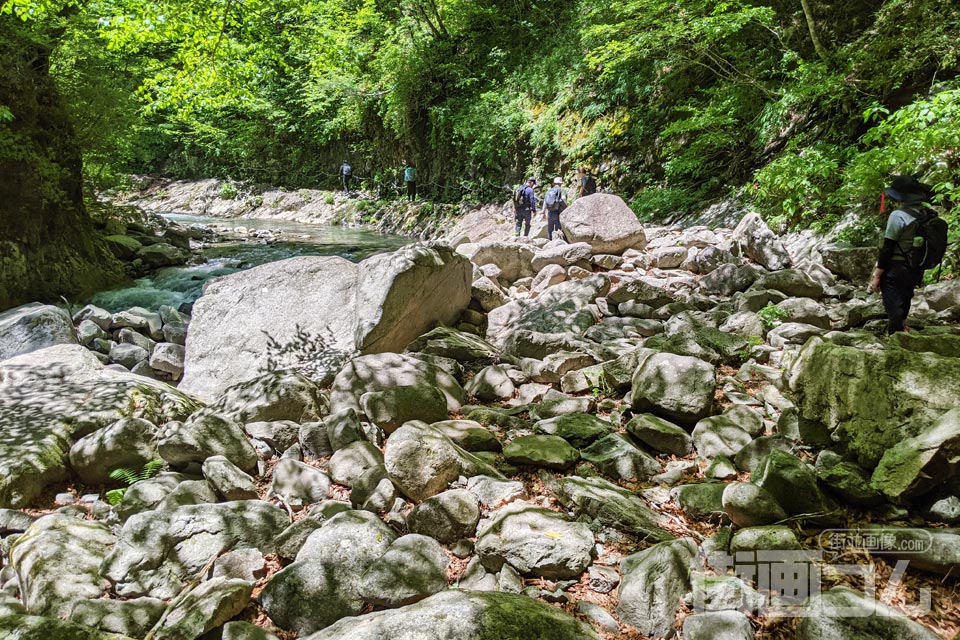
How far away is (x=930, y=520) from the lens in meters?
2.26

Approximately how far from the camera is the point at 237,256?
46.1 ft

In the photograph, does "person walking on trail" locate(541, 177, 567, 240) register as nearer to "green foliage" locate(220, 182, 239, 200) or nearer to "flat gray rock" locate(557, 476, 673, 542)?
"flat gray rock" locate(557, 476, 673, 542)

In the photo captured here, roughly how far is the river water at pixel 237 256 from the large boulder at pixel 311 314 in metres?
4.11

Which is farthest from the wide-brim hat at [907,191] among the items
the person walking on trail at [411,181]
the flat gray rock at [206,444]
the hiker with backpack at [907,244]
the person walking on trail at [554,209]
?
the person walking on trail at [411,181]

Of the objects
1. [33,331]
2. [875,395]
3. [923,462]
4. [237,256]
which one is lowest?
[923,462]

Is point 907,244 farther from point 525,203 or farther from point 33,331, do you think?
point 33,331

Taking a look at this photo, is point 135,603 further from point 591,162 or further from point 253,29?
point 591,162

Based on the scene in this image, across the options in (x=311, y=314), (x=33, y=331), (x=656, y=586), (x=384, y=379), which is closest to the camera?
(x=656, y=586)

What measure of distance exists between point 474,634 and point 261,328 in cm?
498

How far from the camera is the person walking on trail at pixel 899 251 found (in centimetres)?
424

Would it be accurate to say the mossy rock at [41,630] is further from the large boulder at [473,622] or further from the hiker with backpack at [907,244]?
the hiker with backpack at [907,244]

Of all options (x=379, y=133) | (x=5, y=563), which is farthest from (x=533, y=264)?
(x=379, y=133)

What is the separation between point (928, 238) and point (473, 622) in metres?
4.93

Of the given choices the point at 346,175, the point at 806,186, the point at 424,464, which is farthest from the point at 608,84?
the point at 346,175
